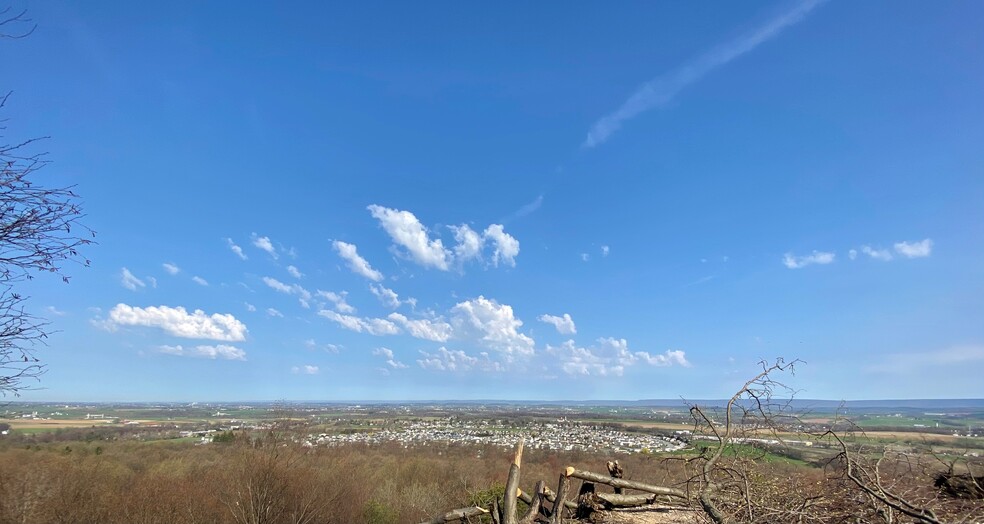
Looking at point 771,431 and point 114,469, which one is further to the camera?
point 114,469

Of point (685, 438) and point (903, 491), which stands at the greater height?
point (685, 438)

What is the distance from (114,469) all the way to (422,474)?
18.2 metres

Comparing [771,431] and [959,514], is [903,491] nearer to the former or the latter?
[959,514]

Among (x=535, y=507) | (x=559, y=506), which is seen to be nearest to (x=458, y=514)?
(x=535, y=507)

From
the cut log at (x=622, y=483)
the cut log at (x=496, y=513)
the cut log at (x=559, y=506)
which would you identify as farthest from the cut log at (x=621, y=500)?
the cut log at (x=496, y=513)

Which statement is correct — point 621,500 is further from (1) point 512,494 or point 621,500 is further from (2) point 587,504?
(1) point 512,494

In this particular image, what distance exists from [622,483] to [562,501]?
1.03m

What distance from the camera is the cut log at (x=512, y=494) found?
5613 mm

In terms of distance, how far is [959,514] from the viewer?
4340 millimetres

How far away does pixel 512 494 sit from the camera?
581 centimetres

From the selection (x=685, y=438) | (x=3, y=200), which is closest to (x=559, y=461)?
(x=685, y=438)

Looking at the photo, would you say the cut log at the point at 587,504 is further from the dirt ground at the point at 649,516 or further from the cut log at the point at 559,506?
the cut log at the point at 559,506

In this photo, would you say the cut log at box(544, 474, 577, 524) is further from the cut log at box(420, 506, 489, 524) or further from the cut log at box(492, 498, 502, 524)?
the cut log at box(420, 506, 489, 524)

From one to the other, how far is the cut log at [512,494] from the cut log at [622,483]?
61cm
